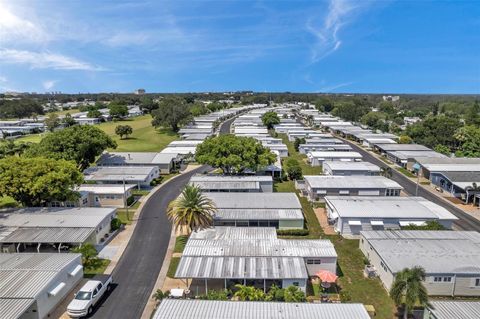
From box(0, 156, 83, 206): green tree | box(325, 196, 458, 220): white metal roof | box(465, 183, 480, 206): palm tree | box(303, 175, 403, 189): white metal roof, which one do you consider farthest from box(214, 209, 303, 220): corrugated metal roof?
box(465, 183, 480, 206): palm tree

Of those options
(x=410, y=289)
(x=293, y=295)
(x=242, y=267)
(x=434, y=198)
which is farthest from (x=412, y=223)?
(x=242, y=267)

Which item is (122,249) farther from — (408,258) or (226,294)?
Answer: (408,258)

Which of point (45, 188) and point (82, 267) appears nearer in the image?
point (82, 267)

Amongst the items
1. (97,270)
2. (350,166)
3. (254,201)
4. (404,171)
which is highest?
(350,166)

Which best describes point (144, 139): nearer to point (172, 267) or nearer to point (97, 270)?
point (97, 270)

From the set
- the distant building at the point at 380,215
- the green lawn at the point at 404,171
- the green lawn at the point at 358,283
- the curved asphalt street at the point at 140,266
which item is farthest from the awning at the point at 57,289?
the green lawn at the point at 404,171

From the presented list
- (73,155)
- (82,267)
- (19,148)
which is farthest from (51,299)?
(19,148)
